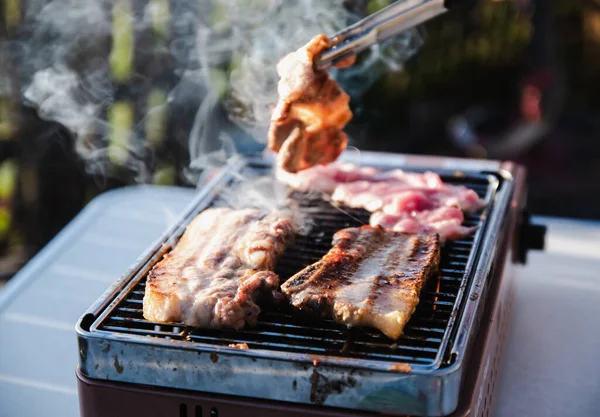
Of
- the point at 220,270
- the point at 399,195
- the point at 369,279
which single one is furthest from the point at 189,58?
the point at 369,279

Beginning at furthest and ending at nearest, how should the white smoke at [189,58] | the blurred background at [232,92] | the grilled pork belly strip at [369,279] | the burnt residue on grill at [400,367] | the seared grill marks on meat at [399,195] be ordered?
the blurred background at [232,92] < the white smoke at [189,58] < the seared grill marks on meat at [399,195] < the grilled pork belly strip at [369,279] < the burnt residue on grill at [400,367]

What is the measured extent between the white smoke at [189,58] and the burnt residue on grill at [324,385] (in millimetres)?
2197

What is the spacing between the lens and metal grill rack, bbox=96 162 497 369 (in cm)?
251

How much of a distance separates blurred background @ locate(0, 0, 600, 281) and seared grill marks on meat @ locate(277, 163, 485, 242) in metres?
0.60

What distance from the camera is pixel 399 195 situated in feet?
12.3

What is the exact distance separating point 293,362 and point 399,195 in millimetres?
1577

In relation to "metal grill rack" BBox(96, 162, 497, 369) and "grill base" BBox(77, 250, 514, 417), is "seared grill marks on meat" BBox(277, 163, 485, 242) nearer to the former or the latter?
"metal grill rack" BBox(96, 162, 497, 369)

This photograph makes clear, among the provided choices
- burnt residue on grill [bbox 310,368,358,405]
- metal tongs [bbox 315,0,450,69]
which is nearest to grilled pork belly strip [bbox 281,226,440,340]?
burnt residue on grill [bbox 310,368,358,405]

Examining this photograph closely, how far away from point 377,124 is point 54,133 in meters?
4.07

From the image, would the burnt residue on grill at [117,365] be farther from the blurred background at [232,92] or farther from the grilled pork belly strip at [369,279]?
the blurred background at [232,92]

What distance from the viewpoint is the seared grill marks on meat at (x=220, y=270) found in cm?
267

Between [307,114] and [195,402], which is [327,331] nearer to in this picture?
[195,402]

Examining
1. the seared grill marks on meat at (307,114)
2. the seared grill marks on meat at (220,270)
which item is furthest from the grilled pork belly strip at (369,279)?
the seared grill marks on meat at (307,114)

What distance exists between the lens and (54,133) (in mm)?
7293
